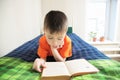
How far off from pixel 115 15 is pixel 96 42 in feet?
2.06

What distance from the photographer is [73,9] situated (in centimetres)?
288

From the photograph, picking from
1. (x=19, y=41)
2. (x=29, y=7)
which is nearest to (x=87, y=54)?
(x=19, y=41)

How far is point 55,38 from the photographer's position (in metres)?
0.84

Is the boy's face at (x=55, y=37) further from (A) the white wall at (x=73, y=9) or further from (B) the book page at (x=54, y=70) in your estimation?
(A) the white wall at (x=73, y=9)

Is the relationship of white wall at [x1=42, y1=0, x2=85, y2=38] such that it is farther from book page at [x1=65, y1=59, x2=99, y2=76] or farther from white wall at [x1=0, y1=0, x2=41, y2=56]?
book page at [x1=65, y1=59, x2=99, y2=76]

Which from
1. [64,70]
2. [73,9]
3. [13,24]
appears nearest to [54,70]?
[64,70]

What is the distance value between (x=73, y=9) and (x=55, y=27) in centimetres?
214

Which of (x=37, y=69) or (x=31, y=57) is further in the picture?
(x=31, y=57)

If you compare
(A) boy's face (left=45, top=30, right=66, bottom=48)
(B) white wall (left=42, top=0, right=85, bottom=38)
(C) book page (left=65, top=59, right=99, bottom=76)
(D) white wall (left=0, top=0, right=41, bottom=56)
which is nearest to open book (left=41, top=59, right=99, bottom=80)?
(C) book page (left=65, top=59, right=99, bottom=76)

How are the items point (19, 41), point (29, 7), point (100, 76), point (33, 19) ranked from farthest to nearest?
point (33, 19)
point (29, 7)
point (19, 41)
point (100, 76)

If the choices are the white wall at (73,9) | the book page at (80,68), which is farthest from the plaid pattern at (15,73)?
the white wall at (73,9)

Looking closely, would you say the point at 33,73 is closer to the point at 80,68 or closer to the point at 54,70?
the point at 54,70

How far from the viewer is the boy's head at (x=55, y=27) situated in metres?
0.83

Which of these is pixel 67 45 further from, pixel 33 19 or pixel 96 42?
pixel 96 42
